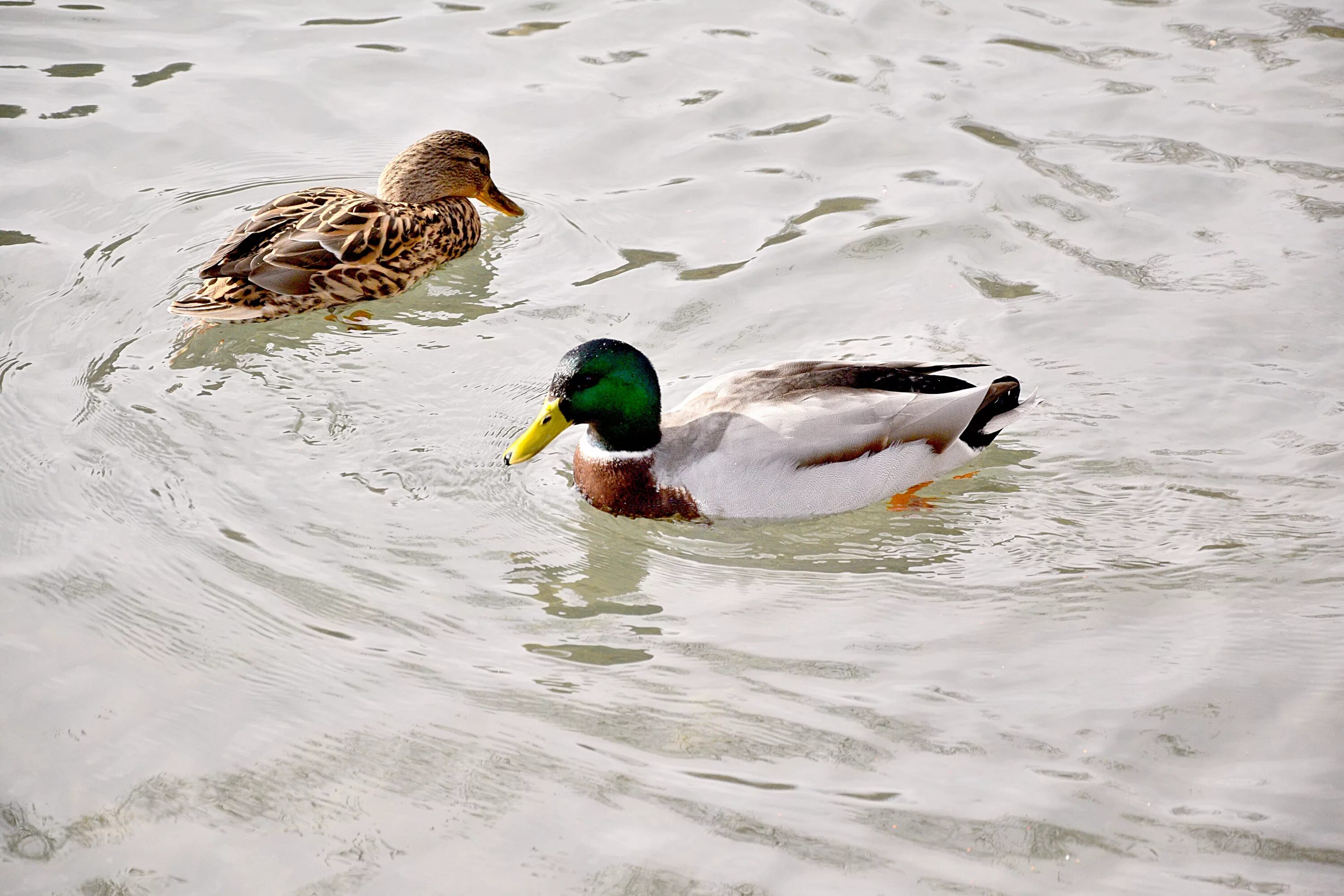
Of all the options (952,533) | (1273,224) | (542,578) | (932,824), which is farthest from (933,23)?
(932,824)

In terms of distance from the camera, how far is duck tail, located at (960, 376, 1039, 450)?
5828mm

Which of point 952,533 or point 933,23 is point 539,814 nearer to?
point 952,533

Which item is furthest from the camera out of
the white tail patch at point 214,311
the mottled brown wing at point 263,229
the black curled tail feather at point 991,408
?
the mottled brown wing at point 263,229

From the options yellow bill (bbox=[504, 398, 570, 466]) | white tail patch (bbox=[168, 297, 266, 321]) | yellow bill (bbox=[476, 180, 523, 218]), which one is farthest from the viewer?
yellow bill (bbox=[476, 180, 523, 218])

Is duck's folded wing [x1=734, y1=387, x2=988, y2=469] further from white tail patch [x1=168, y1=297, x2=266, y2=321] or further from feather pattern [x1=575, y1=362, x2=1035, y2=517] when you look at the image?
white tail patch [x1=168, y1=297, x2=266, y2=321]

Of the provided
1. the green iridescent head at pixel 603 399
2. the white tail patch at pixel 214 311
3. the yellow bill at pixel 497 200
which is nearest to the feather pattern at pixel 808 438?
the green iridescent head at pixel 603 399

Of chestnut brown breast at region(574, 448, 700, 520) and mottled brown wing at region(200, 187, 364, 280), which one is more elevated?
mottled brown wing at region(200, 187, 364, 280)

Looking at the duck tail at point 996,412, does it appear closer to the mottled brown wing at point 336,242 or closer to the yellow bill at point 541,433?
the yellow bill at point 541,433

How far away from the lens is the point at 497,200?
768 centimetres

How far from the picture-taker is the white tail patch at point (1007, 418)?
589 centimetres

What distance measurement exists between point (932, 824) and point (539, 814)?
48.0 inches

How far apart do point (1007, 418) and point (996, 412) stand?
56mm

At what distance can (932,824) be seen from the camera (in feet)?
13.4

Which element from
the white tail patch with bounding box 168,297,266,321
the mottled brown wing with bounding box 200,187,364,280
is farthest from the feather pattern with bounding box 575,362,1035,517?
the mottled brown wing with bounding box 200,187,364,280
